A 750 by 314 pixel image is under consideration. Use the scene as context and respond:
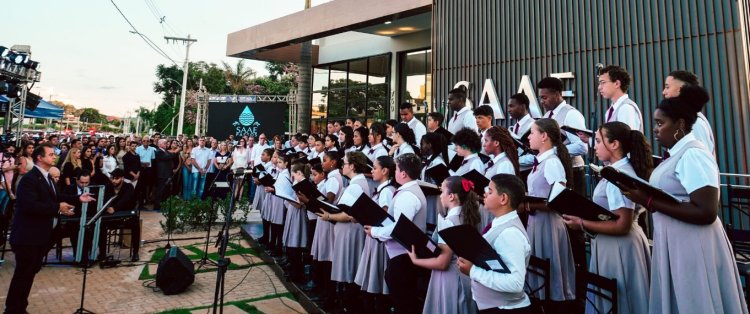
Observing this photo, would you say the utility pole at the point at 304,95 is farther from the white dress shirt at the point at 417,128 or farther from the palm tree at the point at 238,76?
the palm tree at the point at 238,76

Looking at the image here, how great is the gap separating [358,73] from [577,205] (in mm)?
13296

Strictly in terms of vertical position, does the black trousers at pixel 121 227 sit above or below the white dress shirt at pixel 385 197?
below

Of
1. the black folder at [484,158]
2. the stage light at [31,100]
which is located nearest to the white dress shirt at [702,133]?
the black folder at [484,158]

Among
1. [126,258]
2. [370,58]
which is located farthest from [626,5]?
[126,258]

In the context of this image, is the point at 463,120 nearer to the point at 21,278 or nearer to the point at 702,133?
the point at 702,133

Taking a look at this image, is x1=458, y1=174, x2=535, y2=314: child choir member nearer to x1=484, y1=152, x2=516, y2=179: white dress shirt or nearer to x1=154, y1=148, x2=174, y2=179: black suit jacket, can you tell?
x1=484, y1=152, x2=516, y2=179: white dress shirt

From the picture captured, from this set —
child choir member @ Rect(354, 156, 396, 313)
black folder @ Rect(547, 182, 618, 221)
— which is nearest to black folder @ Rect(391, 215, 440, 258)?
child choir member @ Rect(354, 156, 396, 313)

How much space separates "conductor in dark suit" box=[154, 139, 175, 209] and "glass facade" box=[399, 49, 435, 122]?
25.2ft

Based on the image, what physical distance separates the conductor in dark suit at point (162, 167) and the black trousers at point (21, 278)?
8111 millimetres

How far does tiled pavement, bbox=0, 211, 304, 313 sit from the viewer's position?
5.02 m

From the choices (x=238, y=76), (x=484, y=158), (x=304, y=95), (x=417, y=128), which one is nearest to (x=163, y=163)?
(x=304, y=95)

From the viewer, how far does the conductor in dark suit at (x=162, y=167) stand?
12284 millimetres

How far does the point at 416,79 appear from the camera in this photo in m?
13.5

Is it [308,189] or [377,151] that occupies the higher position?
[377,151]
